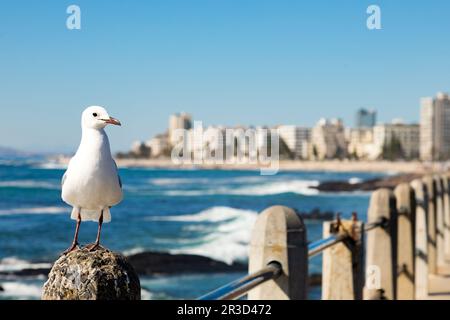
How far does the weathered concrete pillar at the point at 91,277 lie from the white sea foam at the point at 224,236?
26.2 meters

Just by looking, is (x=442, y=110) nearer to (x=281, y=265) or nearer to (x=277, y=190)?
(x=277, y=190)

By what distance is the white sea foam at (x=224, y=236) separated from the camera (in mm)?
30405

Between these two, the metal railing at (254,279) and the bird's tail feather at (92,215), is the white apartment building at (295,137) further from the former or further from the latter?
the bird's tail feather at (92,215)

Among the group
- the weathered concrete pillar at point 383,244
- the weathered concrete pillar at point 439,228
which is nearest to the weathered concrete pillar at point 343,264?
the weathered concrete pillar at point 383,244

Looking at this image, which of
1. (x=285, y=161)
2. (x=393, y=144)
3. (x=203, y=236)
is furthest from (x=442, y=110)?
(x=203, y=236)

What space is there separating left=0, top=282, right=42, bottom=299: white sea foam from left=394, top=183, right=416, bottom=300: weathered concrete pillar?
16.0 m

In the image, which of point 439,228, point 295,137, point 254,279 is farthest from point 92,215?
point 295,137

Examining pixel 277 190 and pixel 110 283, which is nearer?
pixel 110 283

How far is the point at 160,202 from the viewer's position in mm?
65625

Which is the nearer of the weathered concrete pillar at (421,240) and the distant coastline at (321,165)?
the weathered concrete pillar at (421,240)

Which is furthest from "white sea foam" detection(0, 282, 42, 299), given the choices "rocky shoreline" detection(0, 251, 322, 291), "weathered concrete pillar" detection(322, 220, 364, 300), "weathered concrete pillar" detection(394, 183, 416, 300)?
"weathered concrete pillar" detection(322, 220, 364, 300)

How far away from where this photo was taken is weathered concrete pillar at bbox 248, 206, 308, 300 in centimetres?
414

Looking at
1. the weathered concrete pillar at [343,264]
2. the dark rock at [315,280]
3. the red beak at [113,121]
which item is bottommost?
the dark rock at [315,280]

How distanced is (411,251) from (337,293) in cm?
219
